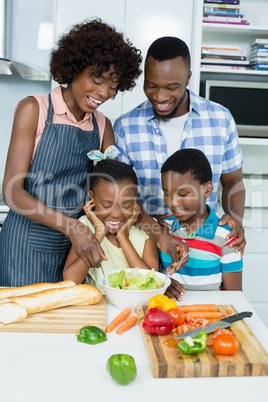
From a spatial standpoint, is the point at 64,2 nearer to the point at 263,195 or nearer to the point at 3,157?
the point at 3,157

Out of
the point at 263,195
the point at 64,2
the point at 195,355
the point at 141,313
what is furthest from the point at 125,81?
the point at 263,195

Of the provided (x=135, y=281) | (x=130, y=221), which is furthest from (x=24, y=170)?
(x=135, y=281)

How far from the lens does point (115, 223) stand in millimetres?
1492

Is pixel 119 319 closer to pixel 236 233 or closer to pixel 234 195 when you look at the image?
pixel 236 233

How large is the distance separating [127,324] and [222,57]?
1937mm

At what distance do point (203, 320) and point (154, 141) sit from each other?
0.89 m

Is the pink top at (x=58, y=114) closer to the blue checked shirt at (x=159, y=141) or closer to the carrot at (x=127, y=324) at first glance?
the blue checked shirt at (x=159, y=141)

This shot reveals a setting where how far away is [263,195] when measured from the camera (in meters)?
2.65

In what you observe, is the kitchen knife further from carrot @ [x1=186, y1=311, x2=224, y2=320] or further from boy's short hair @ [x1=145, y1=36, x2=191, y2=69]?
boy's short hair @ [x1=145, y1=36, x2=191, y2=69]

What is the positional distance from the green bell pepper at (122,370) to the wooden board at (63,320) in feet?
0.74

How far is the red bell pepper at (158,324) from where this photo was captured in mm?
996

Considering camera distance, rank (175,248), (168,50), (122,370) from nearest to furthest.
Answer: (122,370), (175,248), (168,50)

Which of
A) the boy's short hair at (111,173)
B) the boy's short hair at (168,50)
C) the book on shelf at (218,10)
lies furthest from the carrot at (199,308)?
the book on shelf at (218,10)

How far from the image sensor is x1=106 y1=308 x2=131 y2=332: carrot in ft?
3.50
